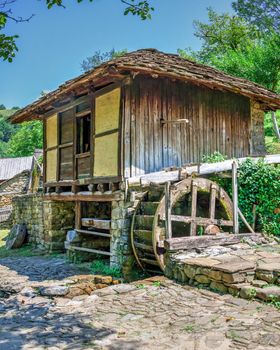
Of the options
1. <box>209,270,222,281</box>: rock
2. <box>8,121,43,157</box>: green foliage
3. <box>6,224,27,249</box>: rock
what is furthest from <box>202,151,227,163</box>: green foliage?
<box>8,121,43,157</box>: green foliage

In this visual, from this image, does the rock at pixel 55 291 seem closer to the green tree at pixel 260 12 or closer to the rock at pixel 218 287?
the rock at pixel 218 287

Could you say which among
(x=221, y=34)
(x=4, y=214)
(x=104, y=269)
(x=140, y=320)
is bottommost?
(x=104, y=269)

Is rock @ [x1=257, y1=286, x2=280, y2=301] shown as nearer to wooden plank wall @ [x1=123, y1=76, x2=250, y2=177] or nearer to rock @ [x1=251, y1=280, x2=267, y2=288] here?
rock @ [x1=251, y1=280, x2=267, y2=288]

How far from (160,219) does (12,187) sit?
15055 mm

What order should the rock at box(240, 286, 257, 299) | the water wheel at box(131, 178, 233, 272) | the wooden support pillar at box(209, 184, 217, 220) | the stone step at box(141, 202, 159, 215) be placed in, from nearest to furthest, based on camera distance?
the rock at box(240, 286, 257, 299)
the water wheel at box(131, 178, 233, 272)
the stone step at box(141, 202, 159, 215)
the wooden support pillar at box(209, 184, 217, 220)

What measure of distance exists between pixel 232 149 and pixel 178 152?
1946 mm

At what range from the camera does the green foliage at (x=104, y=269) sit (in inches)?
296

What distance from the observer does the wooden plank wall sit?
7906 mm

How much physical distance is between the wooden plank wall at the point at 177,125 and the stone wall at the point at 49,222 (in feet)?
13.6

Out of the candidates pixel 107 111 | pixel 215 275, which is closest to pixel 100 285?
pixel 215 275

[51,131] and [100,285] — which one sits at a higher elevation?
[51,131]

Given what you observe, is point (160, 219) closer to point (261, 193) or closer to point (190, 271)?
point (190, 271)

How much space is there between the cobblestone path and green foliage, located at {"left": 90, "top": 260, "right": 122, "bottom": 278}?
5.65 feet

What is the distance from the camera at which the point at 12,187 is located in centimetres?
1997
